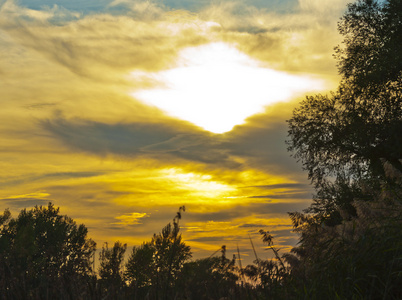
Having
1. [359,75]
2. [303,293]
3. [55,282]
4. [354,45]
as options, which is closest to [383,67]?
[359,75]

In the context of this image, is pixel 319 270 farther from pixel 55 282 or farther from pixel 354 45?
pixel 354 45

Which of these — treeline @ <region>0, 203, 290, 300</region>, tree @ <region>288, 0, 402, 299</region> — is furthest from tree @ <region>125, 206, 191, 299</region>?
tree @ <region>288, 0, 402, 299</region>

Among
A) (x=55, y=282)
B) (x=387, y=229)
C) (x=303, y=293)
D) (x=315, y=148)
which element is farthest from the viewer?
(x=315, y=148)

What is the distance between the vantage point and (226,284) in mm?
7812

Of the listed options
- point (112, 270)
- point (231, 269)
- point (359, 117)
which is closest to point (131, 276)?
point (112, 270)

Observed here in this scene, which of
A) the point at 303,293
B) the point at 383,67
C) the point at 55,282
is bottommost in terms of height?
the point at 303,293

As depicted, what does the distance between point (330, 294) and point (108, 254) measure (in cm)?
345

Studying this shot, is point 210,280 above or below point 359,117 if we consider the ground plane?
below

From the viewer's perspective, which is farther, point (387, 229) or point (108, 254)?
point (387, 229)

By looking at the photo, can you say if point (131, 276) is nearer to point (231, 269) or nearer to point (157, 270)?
point (157, 270)

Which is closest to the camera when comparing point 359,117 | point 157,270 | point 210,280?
point 157,270

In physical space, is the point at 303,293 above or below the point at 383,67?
below

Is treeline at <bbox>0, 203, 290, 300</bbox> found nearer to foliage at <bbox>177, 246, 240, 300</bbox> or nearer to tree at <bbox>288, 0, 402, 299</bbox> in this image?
foliage at <bbox>177, 246, 240, 300</bbox>

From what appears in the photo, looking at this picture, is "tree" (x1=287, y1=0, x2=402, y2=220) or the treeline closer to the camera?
the treeline
